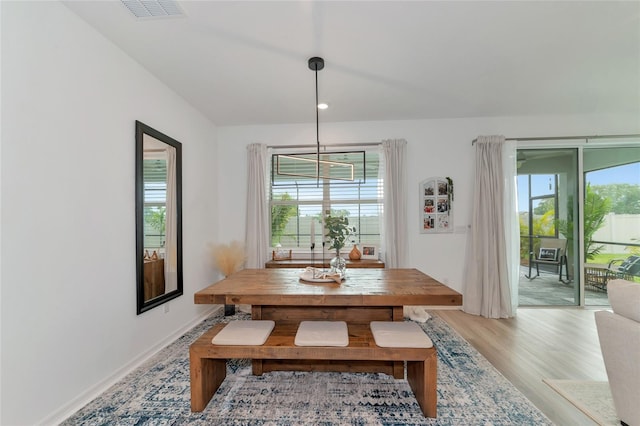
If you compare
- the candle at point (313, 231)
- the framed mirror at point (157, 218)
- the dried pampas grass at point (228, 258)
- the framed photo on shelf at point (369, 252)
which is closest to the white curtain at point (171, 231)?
the framed mirror at point (157, 218)

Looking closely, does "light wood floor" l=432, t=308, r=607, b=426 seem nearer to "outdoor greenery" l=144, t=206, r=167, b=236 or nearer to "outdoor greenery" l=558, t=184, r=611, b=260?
"outdoor greenery" l=558, t=184, r=611, b=260

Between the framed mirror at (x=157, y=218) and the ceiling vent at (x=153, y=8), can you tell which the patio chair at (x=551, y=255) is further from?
the ceiling vent at (x=153, y=8)

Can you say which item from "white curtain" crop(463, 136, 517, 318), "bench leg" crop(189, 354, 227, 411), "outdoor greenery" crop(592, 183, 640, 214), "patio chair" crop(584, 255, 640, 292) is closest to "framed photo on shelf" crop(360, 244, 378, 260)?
"white curtain" crop(463, 136, 517, 318)

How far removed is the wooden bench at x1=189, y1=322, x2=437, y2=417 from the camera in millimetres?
1741

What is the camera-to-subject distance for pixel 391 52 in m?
2.36

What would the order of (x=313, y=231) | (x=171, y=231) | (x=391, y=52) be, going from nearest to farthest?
1. (x=391, y=52)
2. (x=171, y=231)
3. (x=313, y=231)

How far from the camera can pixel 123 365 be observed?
89.3 inches

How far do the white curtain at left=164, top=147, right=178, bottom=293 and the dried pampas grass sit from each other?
0.75 meters

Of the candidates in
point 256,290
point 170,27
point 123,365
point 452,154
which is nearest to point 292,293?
point 256,290

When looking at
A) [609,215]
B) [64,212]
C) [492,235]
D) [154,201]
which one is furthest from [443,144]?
[64,212]

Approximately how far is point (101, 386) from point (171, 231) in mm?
1400

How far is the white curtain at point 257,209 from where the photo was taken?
13.0 ft

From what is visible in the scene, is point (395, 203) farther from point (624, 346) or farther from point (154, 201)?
point (154, 201)

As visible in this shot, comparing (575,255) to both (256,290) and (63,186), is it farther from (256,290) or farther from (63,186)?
(63,186)
